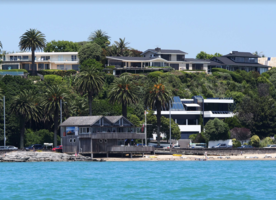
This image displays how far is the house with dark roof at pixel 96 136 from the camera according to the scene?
101250 mm

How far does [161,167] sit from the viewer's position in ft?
296

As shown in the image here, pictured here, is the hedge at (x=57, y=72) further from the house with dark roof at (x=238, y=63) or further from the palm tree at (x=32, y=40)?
the house with dark roof at (x=238, y=63)

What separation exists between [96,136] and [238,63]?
90032 mm

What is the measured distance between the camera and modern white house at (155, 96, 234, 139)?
13050 centimetres

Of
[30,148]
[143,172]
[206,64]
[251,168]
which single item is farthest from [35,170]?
[206,64]

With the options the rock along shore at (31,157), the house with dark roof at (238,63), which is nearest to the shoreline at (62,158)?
the rock along shore at (31,157)

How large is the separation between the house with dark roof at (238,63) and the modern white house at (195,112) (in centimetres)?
3891

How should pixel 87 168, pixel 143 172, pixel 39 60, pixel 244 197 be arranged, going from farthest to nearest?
pixel 39 60
pixel 87 168
pixel 143 172
pixel 244 197

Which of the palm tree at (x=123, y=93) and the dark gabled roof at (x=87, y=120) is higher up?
the palm tree at (x=123, y=93)

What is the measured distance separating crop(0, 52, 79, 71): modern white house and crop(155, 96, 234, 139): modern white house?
4529 cm

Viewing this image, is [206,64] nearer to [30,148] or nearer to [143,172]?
[30,148]

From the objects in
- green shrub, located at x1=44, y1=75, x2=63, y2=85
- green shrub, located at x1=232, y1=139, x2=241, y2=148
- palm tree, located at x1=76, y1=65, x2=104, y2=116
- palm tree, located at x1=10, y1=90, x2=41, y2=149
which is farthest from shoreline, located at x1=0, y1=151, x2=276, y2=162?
green shrub, located at x1=44, y1=75, x2=63, y2=85

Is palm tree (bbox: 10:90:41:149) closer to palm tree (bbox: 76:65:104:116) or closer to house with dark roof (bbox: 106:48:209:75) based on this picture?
palm tree (bbox: 76:65:104:116)

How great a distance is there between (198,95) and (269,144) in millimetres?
30186
